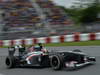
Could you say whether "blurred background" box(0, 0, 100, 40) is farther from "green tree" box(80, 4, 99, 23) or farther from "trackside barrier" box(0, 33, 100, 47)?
"green tree" box(80, 4, 99, 23)

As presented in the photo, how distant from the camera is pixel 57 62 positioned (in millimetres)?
4715

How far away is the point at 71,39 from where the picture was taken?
1045cm

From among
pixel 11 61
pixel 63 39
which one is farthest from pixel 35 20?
pixel 11 61

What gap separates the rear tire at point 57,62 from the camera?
4641 mm

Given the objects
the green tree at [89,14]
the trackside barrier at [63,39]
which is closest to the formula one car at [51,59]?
the trackside barrier at [63,39]

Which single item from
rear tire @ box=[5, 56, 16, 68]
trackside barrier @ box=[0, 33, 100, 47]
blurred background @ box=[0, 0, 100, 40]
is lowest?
rear tire @ box=[5, 56, 16, 68]

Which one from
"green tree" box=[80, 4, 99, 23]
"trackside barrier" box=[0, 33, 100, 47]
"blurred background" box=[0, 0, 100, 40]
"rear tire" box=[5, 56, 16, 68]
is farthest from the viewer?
"green tree" box=[80, 4, 99, 23]

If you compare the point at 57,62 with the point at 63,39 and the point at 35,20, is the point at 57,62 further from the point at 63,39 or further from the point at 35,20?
the point at 35,20

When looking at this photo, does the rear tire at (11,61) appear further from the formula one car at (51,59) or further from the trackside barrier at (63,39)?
the trackside barrier at (63,39)

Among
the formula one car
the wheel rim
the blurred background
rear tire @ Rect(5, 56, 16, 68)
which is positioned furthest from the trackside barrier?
the wheel rim

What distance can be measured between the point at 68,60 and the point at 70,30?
28.4ft

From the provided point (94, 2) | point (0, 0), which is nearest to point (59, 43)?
point (0, 0)

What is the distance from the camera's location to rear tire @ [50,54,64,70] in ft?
15.2

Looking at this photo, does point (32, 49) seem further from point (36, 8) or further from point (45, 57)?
point (36, 8)
